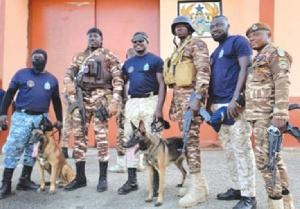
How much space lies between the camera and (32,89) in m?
4.79

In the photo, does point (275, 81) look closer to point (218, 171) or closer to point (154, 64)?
point (154, 64)

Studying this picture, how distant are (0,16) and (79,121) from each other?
4.40m

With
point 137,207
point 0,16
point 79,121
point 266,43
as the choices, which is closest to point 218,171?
point 137,207

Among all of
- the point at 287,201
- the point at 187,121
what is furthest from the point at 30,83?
the point at 287,201

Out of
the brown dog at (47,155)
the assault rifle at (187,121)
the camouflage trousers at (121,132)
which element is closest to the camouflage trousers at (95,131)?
the brown dog at (47,155)

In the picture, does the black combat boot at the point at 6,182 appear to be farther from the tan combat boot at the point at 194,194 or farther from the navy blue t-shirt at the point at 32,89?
the tan combat boot at the point at 194,194

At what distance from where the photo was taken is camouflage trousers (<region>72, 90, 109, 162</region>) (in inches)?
195

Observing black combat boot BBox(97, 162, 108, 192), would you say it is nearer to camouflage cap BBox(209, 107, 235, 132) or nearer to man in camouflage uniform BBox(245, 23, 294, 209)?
camouflage cap BBox(209, 107, 235, 132)

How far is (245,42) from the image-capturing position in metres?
4.01

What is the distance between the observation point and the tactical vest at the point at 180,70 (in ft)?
14.0

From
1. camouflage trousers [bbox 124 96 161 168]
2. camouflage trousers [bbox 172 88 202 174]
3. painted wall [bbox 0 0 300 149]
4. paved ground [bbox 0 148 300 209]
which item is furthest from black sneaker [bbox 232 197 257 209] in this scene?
painted wall [bbox 0 0 300 149]

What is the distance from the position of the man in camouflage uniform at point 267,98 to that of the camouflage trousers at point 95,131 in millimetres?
2145

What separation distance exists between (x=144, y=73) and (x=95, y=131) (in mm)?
1062

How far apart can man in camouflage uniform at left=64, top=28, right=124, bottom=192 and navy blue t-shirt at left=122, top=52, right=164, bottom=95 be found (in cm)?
21
